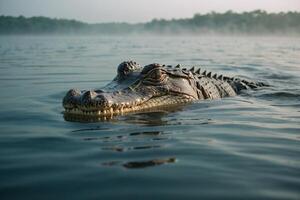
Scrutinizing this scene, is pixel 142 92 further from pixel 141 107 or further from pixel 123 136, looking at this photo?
pixel 123 136

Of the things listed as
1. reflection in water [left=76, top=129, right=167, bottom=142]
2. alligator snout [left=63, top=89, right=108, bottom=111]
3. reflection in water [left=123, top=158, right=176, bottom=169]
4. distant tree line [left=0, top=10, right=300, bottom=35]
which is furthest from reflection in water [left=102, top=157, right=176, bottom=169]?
distant tree line [left=0, top=10, right=300, bottom=35]

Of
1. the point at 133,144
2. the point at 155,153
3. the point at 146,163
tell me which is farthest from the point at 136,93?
the point at 146,163

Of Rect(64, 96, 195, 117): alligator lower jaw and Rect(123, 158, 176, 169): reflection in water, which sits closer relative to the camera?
Rect(123, 158, 176, 169): reflection in water

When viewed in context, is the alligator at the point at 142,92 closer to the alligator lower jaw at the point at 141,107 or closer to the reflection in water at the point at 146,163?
the alligator lower jaw at the point at 141,107

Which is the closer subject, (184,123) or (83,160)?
(83,160)

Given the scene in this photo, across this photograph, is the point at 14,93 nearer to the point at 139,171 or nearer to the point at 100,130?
the point at 100,130

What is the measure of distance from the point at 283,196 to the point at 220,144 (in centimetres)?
151

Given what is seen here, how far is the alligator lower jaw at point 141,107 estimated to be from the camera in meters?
5.66

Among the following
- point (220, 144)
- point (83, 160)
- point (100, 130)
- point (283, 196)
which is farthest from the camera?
point (100, 130)

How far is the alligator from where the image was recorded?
5648mm

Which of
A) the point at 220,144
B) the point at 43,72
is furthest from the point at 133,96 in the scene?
the point at 43,72

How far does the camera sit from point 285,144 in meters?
4.57

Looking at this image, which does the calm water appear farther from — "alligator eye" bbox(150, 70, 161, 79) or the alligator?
"alligator eye" bbox(150, 70, 161, 79)

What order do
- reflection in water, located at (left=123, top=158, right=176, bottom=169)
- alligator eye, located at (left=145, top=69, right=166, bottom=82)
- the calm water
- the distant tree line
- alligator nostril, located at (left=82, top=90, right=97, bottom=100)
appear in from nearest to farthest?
1. the calm water
2. reflection in water, located at (left=123, top=158, right=176, bottom=169)
3. alligator nostril, located at (left=82, top=90, right=97, bottom=100)
4. alligator eye, located at (left=145, top=69, right=166, bottom=82)
5. the distant tree line
